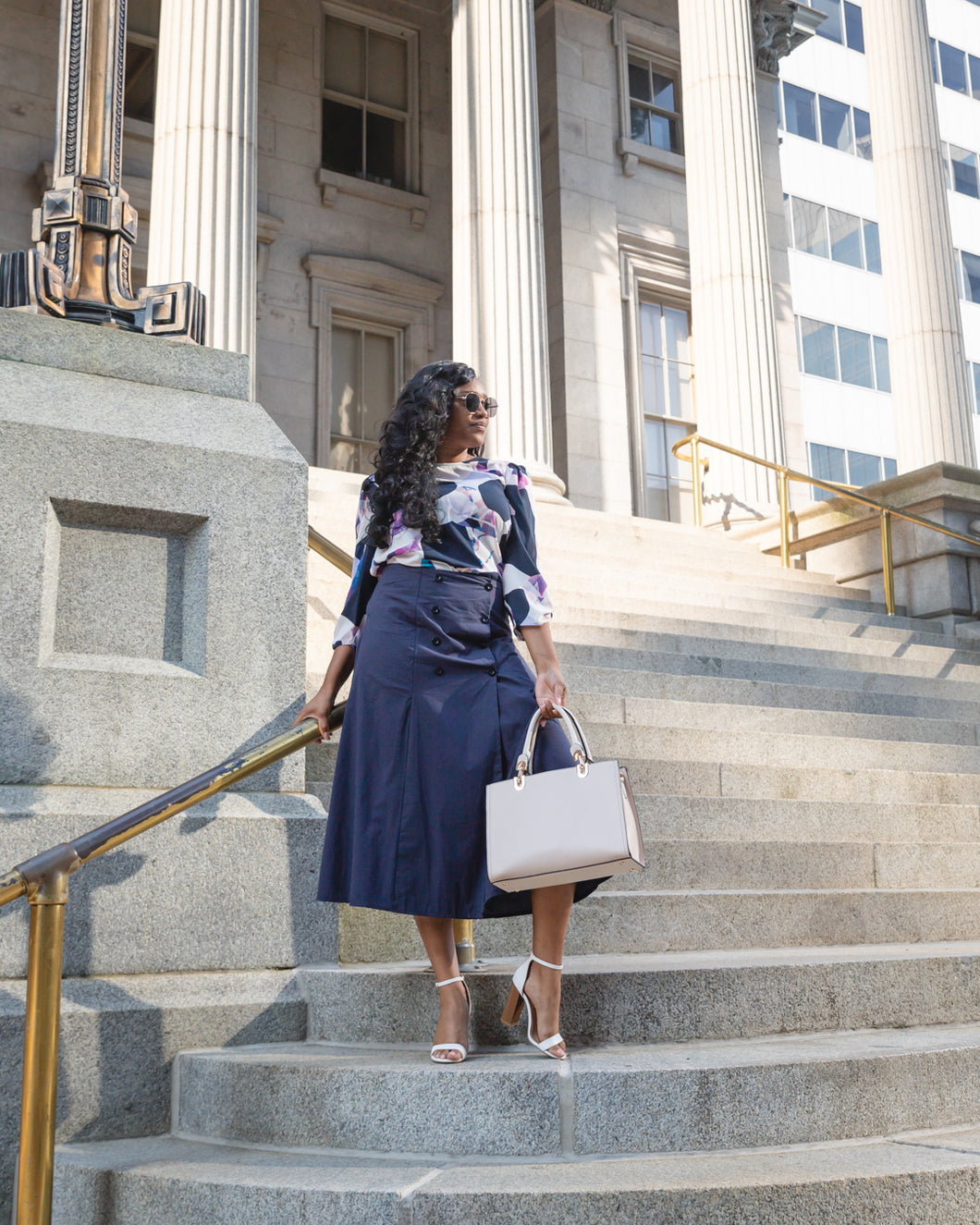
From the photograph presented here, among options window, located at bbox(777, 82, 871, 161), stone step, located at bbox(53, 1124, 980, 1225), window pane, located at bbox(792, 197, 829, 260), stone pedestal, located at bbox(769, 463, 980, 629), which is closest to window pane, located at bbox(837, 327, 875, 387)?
Answer: window pane, located at bbox(792, 197, 829, 260)

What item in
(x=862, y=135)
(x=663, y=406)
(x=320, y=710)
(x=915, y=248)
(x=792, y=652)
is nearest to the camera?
(x=320, y=710)

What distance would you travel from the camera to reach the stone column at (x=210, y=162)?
11430 mm

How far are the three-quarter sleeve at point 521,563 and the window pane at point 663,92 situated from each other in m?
17.8

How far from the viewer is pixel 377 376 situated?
1788cm

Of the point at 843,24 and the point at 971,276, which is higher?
the point at 843,24

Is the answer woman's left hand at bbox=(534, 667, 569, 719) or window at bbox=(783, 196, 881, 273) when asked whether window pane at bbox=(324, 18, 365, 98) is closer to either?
woman's left hand at bbox=(534, 667, 569, 719)

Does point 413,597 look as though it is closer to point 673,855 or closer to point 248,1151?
point 248,1151

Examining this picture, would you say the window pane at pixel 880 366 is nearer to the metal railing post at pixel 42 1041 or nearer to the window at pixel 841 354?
the window at pixel 841 354

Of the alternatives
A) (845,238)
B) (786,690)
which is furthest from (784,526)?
(845,238)

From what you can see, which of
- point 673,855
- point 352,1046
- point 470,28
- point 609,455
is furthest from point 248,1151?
point 609,455

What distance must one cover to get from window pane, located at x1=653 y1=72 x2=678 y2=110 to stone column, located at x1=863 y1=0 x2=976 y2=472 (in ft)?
10.8

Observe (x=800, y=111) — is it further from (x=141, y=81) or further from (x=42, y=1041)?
(x=42, y=1041)

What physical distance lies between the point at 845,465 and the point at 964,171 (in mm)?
12186

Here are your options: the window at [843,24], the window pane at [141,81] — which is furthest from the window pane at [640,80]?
the window at [843,24]
